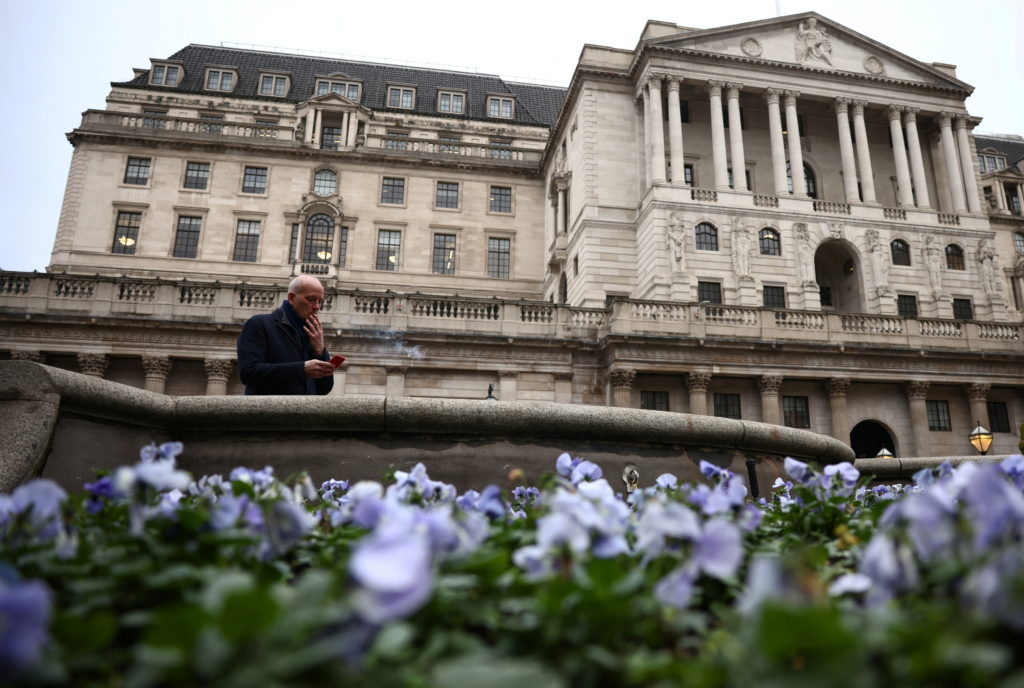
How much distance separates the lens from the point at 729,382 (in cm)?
2631

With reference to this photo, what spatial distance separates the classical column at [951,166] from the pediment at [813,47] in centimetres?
228

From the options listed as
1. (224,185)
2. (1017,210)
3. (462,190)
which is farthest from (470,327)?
(1017,210)

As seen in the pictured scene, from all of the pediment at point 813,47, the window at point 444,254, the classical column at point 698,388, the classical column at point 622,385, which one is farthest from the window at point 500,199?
the classical column at point 698,388

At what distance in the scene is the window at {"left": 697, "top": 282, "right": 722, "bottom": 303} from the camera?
31812mm

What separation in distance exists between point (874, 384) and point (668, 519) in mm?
29457

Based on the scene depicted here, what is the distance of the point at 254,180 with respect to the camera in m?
41.5

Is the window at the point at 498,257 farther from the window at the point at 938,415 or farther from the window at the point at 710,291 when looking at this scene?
the window at the point at 938,415

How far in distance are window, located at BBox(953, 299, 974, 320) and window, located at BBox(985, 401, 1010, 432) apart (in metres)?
7.33

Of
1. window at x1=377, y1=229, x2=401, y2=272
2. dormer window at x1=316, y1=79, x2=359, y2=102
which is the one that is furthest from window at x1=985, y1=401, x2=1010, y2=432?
dormer window at x1=316, y1=79, x2=359, y2=102

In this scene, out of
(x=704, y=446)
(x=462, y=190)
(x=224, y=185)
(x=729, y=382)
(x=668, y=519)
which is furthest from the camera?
(x=462, y=190)

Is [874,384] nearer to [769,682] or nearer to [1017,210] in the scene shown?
[769,682]

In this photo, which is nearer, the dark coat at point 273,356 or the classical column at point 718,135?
the dark coat at point 273,356

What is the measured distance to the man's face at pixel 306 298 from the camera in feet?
22.8

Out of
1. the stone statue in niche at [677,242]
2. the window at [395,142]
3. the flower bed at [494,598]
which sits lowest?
the flower bed at [494,598]
